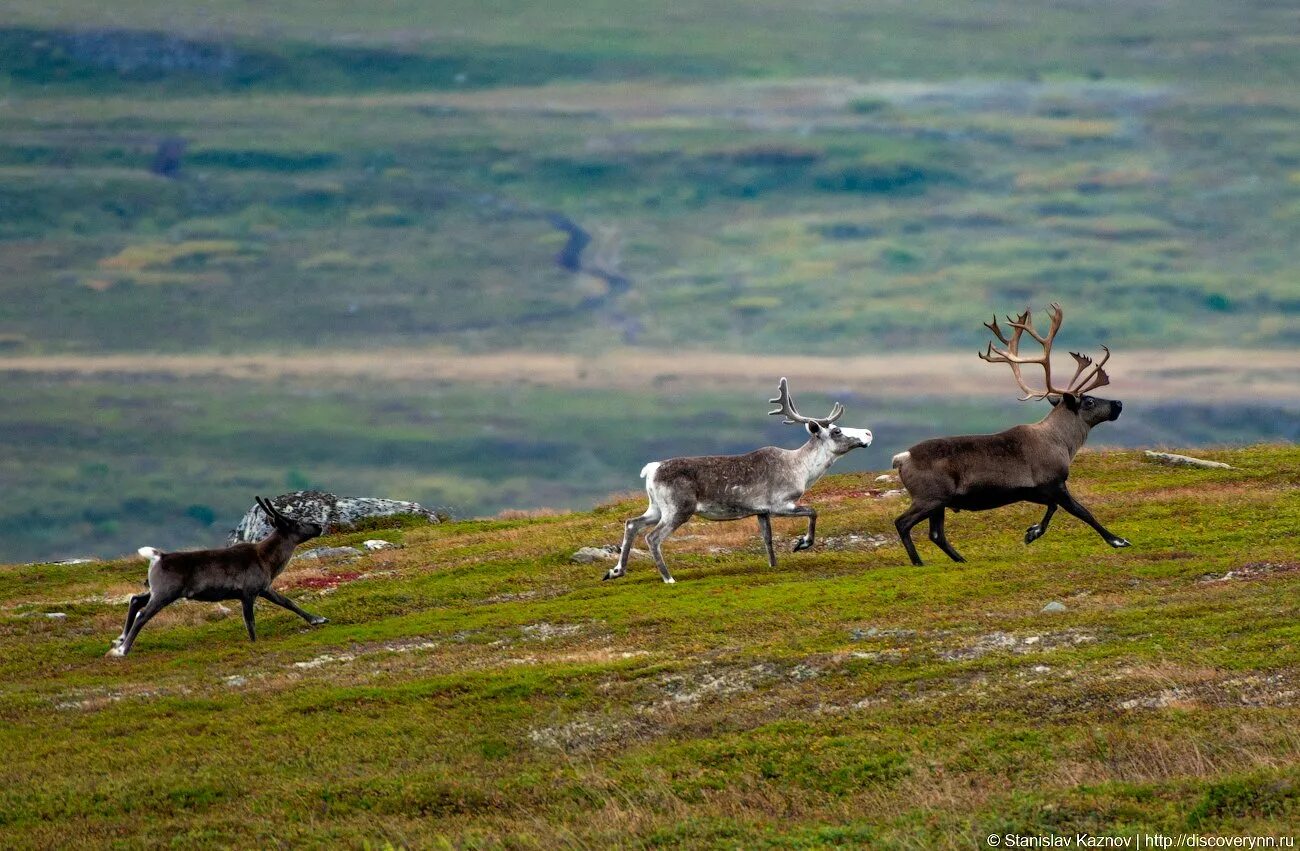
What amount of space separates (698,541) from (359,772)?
54.7 ft

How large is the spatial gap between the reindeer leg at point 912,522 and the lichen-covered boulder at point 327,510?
64.0ft

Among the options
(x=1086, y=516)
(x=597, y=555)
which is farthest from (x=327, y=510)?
(x=1086, y=516)

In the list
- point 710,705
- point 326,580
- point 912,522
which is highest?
point 912,522

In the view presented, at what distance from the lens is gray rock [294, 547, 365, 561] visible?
120ft

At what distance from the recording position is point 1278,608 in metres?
20.8

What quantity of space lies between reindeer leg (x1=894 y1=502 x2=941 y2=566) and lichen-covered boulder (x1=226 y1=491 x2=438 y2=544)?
768 inches

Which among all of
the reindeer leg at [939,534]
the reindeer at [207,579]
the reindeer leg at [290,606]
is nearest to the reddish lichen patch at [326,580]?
the reindeer leg at [290,606]

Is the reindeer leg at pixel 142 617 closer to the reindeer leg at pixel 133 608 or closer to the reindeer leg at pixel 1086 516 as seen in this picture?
the reindeer leg at pixel 133 608

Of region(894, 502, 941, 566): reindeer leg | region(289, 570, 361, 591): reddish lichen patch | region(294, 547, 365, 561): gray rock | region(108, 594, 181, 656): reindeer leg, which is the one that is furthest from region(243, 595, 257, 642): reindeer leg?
region(894, 502, 941, 566): reindeer leg

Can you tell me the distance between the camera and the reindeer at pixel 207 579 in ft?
84.1

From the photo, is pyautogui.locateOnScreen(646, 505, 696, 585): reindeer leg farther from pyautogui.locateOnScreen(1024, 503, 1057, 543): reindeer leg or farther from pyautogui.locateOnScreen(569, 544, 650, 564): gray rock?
pyautogui.locateOnScreen(1024, 503, 1057, 543): reindeer leg

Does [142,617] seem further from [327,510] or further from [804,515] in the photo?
[327,510]

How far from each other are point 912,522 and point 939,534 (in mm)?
769

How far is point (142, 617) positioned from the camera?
25.8 m
